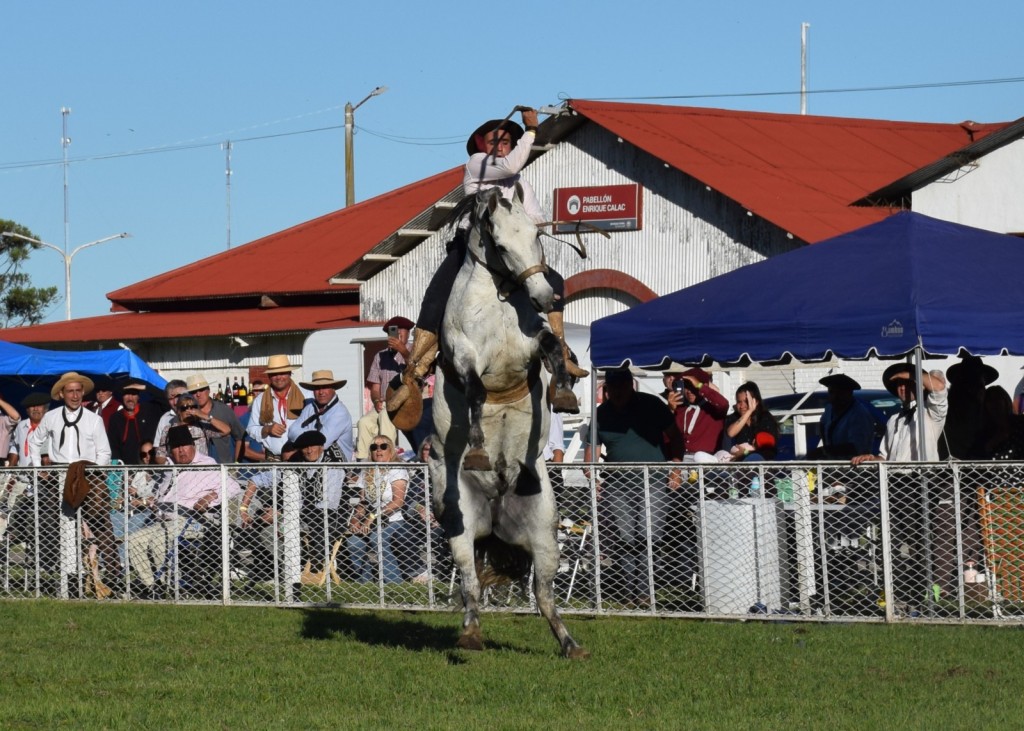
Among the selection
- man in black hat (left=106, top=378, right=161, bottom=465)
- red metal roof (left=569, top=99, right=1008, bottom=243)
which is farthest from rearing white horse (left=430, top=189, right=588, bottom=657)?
red metal roof (left=569, top=99, right=1008, bottom=243)

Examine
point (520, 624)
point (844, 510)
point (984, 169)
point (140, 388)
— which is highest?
point (984, 169)

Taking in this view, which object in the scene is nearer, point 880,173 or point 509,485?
point 509,485

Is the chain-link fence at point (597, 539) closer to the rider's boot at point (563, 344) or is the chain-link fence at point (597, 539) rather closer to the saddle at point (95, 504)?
the saddle at point (95, 504)

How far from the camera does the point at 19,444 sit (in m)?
17.8

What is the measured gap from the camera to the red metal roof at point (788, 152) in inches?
1060

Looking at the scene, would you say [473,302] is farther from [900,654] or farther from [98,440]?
[98,440]

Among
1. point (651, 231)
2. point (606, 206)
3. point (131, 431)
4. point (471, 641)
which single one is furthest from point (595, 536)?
point (606, 206)

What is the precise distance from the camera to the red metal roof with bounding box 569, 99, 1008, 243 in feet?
88.3

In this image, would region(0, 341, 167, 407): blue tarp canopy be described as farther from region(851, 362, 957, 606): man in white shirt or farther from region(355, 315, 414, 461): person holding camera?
region(851, 362, 957, 606): man in white shirt

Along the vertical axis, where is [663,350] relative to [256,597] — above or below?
above

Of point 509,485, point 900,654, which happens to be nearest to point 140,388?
point 509,485

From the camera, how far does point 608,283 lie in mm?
A: 28812

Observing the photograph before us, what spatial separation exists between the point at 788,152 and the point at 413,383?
76.8 ft

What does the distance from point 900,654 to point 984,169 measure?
1911 cm
